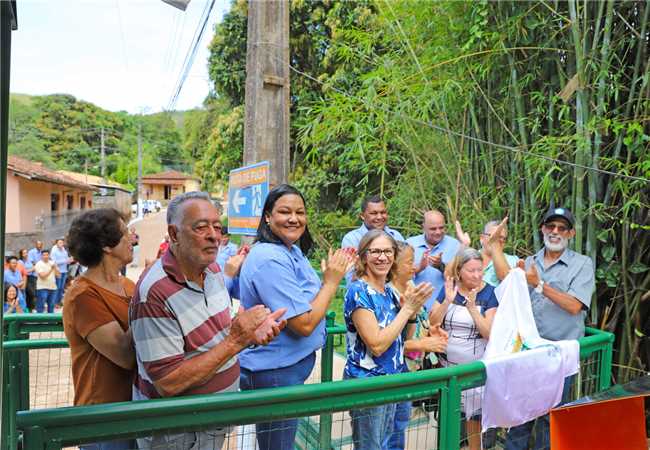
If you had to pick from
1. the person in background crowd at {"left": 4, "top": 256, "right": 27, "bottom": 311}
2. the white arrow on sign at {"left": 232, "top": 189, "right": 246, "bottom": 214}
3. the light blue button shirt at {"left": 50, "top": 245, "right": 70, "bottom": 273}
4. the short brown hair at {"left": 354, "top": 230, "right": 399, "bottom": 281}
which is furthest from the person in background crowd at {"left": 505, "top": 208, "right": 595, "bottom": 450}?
the light blue button shirt at {"left": 50, "top": 245, "right": 70, "bottom": 273}

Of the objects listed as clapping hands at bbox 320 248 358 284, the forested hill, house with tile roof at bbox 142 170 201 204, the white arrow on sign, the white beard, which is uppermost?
the forested hill

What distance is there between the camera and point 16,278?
27.6 ft

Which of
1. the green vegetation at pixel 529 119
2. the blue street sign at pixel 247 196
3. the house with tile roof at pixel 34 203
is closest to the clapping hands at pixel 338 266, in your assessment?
the blue street sign at pixel 247 196

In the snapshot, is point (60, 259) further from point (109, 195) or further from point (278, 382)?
point (109, 195)

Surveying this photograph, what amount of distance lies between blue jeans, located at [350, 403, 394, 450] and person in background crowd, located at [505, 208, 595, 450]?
122cm

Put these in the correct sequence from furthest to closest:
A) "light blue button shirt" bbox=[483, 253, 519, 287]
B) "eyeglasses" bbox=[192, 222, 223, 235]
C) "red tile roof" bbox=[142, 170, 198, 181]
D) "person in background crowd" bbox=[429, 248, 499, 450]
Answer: "red tile roof" bbox=[142, 170, 198, 181] < "light blue button shirt" bbox=[483, 253, 519, 287] < "person in background crowd" bbox=[429, 248, 499, 450] < "eyeglasses" bbox=[192, 222, 223, 235]

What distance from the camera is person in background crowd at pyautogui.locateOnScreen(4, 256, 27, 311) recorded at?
831 cm

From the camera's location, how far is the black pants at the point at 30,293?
30.5 feet

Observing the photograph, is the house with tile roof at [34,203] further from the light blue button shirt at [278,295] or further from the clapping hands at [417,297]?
the clapping hands at [417,297]

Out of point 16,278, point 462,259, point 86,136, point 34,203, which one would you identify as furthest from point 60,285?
point 86,136

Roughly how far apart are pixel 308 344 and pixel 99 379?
2.74ft

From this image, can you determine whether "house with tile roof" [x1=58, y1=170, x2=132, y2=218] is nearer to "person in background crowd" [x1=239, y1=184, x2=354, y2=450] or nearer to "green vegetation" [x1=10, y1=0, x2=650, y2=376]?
"green vegetation" [x1=10, y1=0, x2=650, y2=376]

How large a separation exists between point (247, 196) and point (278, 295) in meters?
1.60

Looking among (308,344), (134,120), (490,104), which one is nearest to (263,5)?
(490,104)
